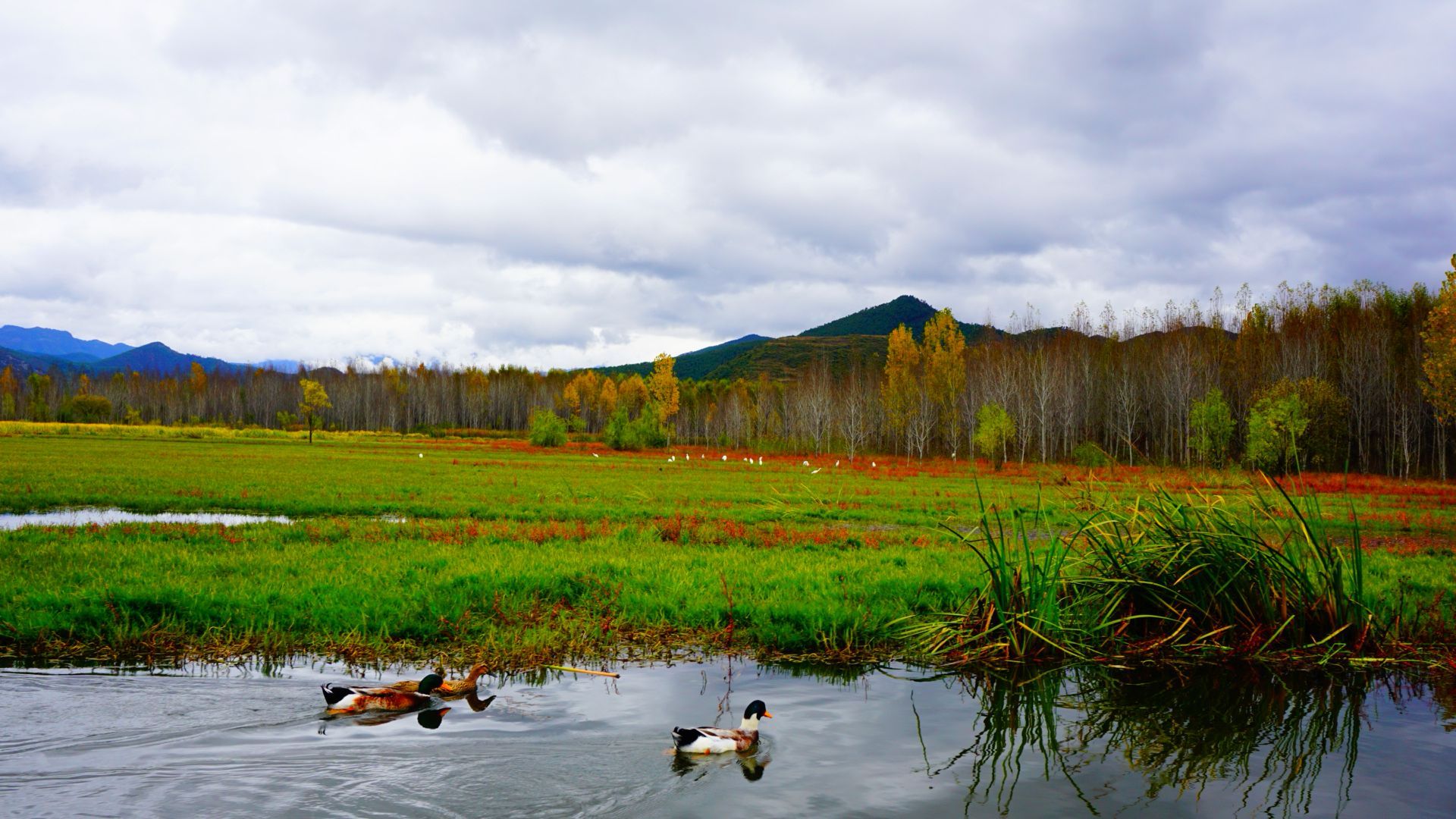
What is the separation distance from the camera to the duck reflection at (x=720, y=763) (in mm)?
6711

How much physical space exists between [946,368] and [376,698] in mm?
90376

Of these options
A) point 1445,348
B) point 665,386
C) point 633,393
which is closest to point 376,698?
point 1445,348

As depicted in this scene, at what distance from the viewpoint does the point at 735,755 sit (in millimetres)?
7082

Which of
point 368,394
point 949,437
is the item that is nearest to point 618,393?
point 368,394

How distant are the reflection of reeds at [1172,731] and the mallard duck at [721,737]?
166 cm

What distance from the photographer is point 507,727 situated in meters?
7.46

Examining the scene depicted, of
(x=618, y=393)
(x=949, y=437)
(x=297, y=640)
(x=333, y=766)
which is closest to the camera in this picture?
(x=333, y=766)

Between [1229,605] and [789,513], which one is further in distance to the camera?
[789,513]

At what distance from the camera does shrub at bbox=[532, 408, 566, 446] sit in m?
96.9

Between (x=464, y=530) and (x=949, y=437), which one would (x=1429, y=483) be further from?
(x=464, y=530)

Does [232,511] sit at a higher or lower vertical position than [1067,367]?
lower

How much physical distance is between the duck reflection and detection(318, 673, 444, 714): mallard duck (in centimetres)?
282

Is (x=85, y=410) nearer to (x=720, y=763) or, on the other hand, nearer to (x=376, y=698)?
(x=376, y=698)

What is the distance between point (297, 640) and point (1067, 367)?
320 feet
